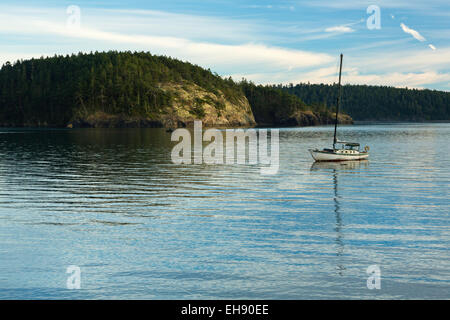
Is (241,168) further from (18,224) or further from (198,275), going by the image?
(198,275)

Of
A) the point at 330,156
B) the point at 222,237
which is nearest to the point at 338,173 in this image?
the point at 330,156

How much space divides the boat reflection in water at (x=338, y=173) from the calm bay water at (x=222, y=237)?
0.55 feet

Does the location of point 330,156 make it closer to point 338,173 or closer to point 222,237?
point 338,173

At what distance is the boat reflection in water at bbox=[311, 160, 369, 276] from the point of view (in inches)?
790

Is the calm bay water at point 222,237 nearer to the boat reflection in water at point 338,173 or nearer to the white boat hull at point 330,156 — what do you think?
the boat reflection in water at point 338,173

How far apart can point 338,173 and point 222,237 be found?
32776mm

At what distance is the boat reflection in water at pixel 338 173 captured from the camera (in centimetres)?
2008

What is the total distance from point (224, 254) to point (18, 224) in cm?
1282

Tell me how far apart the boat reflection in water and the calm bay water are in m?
0.17

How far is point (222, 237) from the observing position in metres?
22.8

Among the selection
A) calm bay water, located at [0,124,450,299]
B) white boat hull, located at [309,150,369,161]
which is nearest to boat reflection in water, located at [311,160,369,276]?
calm bay water, located at [0,124,450,299]

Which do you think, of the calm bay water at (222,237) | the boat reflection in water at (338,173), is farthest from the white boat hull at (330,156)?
the calm bay water at (222,237)
